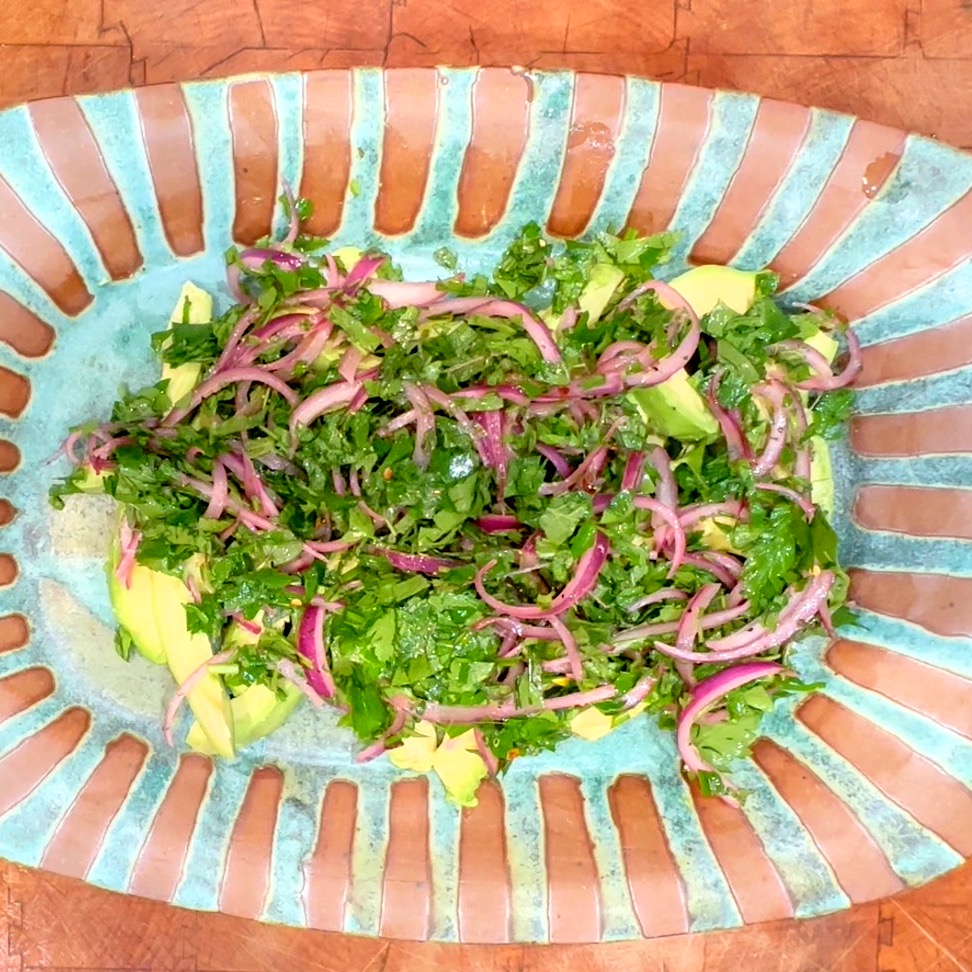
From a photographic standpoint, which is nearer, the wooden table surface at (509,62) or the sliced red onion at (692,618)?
the sliced red onion at (692,618)

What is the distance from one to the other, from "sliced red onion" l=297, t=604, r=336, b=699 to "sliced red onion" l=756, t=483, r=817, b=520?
2.14 ft

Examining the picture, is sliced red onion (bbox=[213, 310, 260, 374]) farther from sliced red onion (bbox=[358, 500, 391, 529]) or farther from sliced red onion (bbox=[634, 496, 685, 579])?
sliced red onion (bbox=[634, 496, 685, 579])

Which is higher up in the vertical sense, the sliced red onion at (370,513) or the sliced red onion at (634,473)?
the sliced red onion at (634,473)

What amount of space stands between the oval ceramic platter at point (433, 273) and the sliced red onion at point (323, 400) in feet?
0.85

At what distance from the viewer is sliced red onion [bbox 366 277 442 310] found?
123 cm

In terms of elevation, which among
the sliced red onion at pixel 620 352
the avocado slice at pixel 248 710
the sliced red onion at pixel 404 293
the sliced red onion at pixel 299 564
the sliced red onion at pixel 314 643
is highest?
the sliced red onion at pixel 404 293

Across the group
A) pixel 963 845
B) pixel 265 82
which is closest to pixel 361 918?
pixel 963 845

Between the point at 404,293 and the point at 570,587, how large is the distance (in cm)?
48

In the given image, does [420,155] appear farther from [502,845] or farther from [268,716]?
[502,845]

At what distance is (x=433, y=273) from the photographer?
1.32 m

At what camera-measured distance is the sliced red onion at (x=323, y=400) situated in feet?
3.84

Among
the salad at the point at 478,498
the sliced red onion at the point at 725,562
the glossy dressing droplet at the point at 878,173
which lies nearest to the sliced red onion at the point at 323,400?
the salad at the point at 478,498

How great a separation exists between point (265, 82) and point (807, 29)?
831 millimetres

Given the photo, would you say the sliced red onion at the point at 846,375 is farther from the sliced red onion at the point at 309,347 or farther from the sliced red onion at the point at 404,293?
the sliced red onion at the point at 309,347
